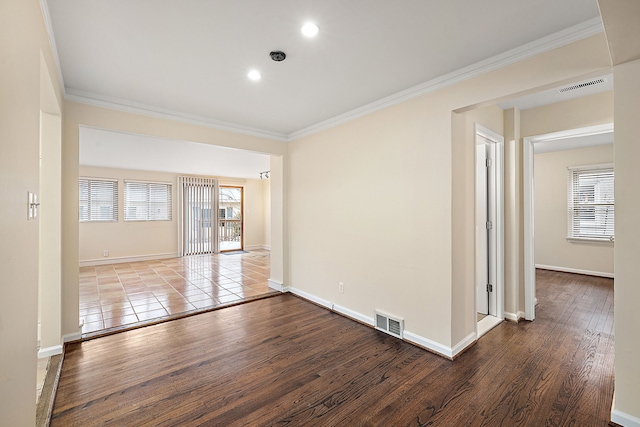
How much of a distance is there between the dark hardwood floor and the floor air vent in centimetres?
7

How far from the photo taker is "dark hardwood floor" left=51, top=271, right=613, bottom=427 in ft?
5.98

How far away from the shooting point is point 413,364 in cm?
240

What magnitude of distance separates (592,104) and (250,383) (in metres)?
4.28

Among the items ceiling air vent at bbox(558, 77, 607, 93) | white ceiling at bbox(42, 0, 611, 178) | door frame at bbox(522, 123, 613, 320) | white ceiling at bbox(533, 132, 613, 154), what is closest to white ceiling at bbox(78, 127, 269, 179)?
white ceiling at bbox(42, 0, 611, 178)

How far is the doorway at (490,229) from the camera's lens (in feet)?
10.9

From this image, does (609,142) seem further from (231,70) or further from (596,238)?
(231,70)

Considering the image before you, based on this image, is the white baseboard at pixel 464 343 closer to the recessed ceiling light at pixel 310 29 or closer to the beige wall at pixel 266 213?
the recessed ceiling light at pixel 310 29

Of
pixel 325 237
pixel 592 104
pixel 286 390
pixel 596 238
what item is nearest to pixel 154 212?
pixel 325 237

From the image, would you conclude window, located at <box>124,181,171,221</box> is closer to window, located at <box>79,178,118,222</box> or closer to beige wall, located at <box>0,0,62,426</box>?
window, located at <box>79,178,118,222</box>

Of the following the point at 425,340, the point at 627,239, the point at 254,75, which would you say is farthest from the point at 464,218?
the point at 254,75

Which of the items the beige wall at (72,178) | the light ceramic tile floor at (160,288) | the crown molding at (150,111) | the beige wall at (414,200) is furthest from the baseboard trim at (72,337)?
the beige wall at (414,200)

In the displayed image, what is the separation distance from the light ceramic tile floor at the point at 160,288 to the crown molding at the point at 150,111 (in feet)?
7.85

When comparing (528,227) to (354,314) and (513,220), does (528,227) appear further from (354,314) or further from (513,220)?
(354,314)

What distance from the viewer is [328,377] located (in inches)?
87.8
